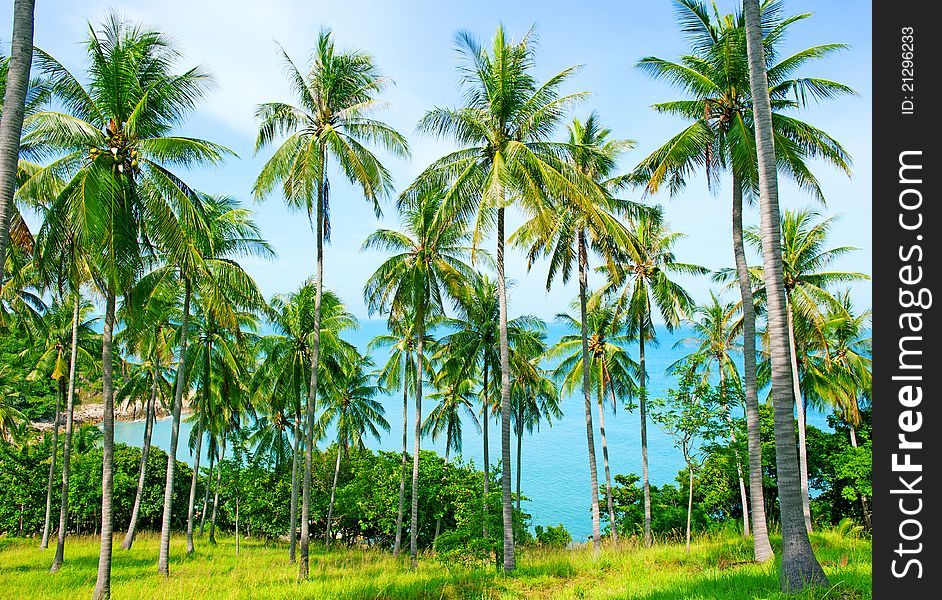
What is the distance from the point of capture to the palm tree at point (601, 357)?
23.4 meters

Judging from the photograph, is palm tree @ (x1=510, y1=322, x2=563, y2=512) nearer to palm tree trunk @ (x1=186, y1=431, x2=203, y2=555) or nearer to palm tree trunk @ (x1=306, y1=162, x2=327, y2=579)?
palm tree trunk @ (x1=306, y1=162, x2=327, y2=579)

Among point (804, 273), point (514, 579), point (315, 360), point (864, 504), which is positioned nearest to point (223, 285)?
point (315, 360)

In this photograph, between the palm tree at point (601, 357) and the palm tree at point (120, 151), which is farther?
the palm tree at point (601, 357)

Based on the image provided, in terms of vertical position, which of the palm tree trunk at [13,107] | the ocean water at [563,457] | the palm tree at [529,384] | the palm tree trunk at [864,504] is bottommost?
the ocean water at [563,457]

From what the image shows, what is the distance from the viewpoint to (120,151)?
36.5ft

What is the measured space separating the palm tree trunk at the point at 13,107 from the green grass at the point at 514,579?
8.39 meters

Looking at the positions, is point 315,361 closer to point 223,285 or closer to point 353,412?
point 223,285

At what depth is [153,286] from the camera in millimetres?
15617

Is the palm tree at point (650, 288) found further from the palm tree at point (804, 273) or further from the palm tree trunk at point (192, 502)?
→ the palm tree trunk at point (192, 502)

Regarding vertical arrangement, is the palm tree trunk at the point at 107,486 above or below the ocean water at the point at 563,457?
above

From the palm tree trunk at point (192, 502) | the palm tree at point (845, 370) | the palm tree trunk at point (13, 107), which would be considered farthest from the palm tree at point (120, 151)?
the palm tree at point (845, 370)

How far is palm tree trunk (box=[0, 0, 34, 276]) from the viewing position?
6457 millimetres

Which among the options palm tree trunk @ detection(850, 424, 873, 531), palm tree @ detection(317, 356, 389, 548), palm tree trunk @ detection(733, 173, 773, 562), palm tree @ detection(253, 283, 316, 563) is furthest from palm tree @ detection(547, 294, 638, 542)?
palm tree @ detection(253, 283, 316, 563)
